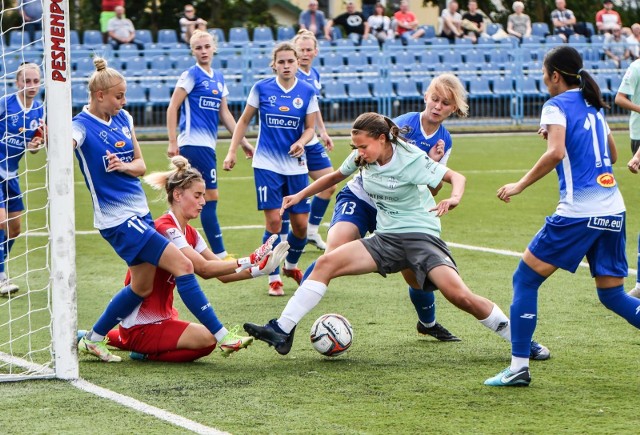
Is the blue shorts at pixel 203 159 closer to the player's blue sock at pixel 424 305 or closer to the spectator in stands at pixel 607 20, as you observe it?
the player's blue sock at pixel 424 305

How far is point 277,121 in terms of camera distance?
30.0 ft

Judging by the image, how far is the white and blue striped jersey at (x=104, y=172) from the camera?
21.1 ft

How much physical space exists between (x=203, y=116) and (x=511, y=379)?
5.34m

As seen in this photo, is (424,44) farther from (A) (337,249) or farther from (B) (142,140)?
(A) (337,249)

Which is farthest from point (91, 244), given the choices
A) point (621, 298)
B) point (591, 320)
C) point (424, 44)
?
point (424, 44)

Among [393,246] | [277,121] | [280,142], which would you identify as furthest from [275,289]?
[393,246]

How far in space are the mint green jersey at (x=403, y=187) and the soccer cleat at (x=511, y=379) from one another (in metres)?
1.03

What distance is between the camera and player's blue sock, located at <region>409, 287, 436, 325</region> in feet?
22.5

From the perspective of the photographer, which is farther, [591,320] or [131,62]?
[131,62]

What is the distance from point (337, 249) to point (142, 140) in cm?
1673

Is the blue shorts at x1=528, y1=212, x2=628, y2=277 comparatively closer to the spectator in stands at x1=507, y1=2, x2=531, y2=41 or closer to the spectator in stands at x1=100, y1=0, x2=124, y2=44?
the spectator in stands at x1=100, y1=0, x2=124, y2=44

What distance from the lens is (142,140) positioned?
885 inches

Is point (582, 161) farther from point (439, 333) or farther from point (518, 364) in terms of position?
point (439, 333)

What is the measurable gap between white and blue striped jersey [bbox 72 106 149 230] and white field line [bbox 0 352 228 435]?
942 millimetres
